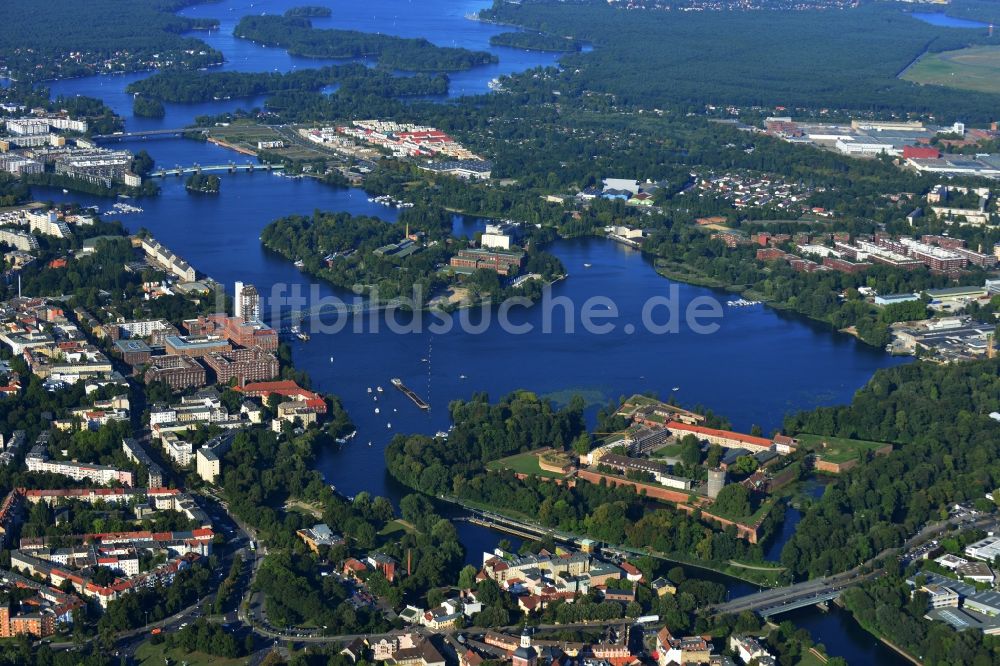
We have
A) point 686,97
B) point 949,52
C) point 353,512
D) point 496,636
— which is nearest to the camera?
point 496,636

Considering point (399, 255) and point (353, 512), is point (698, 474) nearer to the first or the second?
point (353, 512)

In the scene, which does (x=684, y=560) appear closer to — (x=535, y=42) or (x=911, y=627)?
(x=911, y=627)

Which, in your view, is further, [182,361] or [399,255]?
[399,255]

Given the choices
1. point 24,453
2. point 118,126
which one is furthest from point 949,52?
point 24,453

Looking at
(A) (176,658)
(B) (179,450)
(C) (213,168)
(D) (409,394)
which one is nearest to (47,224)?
(C) (213,168)

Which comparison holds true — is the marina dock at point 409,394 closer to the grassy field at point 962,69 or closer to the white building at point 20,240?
the white building at point 20,240

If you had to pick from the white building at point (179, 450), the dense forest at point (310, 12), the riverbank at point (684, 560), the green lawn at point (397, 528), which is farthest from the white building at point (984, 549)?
the dense forest at point (310, 12)

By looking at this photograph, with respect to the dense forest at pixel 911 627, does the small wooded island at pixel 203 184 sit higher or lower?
lower
